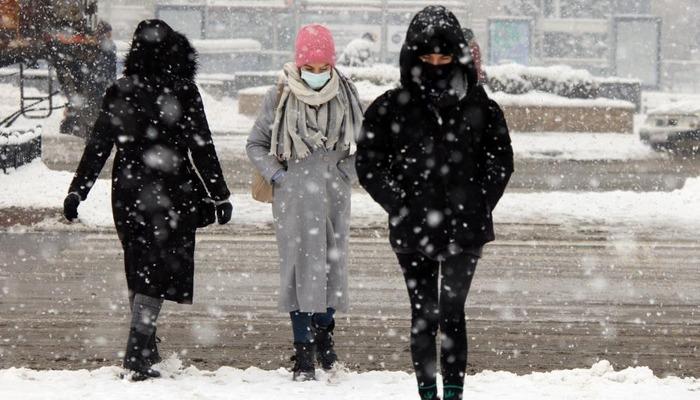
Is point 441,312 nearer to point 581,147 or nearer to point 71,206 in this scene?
point 71,206

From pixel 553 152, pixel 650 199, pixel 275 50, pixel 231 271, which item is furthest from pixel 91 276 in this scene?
pixel 275 50

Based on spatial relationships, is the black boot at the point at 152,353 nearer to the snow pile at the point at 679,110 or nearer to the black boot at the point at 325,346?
the black boot at the point at 325,346

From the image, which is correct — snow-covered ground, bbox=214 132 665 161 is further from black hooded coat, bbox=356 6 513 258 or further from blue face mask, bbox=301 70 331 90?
black hooded coat, bbox=356 6 513 258

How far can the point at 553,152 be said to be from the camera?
885 inches

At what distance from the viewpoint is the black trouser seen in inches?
204

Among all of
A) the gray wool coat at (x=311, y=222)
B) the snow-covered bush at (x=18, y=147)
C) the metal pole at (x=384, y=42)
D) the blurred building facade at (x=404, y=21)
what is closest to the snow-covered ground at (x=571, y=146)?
the snow-covered bush at (x=18, y=147)

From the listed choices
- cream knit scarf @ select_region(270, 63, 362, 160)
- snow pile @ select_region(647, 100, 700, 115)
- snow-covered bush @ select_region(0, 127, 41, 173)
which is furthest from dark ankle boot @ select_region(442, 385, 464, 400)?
snow pile @ select_region(647, 100, 700, 115)

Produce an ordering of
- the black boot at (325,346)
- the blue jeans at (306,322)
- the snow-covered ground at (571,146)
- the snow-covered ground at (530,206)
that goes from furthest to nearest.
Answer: the snow-covered ground at (571,146), the snow-covered ground at (530,206), the black boot at (325,346), the blue jeans at (306,322)

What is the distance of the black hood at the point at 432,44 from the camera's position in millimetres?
5051

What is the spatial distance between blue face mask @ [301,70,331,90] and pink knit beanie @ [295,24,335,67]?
2.5 inches

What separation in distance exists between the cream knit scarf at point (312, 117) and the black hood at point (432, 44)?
99 cm

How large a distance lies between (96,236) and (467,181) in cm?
700

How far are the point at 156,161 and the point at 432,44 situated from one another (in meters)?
1.72

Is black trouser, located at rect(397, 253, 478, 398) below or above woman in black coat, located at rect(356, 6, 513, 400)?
below
